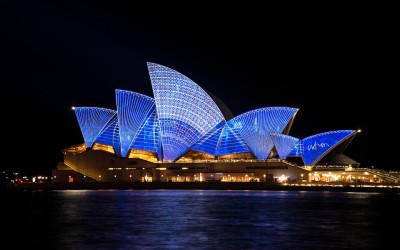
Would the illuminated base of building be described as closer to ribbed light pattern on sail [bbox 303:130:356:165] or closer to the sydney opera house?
the sydney opera house

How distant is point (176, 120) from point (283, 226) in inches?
2042

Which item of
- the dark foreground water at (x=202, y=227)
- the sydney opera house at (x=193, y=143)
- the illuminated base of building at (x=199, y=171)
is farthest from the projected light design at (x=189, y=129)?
the dark foreground water at (x=202, y=227)

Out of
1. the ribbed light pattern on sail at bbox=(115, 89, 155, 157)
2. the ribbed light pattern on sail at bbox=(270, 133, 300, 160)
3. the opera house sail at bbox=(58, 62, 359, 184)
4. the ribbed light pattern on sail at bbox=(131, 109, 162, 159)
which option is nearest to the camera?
the ribbed light pattern on sail at bbox=(115, 89, 155, 157)

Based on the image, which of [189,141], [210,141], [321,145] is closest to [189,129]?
[189,141]

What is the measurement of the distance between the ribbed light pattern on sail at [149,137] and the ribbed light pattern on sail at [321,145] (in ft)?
70.9

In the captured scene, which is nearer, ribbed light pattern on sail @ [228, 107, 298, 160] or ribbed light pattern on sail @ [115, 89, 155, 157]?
ribbed light pattern on sail @ [115, 89, 155, 157]

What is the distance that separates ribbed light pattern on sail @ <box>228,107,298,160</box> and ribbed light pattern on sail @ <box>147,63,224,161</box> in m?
3.40

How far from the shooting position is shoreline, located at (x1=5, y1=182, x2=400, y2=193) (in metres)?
69.4

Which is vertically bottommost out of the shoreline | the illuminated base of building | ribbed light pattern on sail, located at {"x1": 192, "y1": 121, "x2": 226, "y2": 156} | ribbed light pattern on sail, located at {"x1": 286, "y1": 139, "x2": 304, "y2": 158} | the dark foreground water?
the dark foreground water

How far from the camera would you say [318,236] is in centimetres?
2302

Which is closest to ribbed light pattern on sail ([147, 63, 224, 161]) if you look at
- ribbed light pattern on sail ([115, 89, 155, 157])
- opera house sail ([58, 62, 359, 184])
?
opera house sail ([58, 62, 359, 184])

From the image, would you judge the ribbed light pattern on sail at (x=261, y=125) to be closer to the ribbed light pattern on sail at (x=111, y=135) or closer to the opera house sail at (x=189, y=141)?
the opera house sail at (x=189, y=141)

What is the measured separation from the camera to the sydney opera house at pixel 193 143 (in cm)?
7706

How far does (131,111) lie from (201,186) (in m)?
14.4
